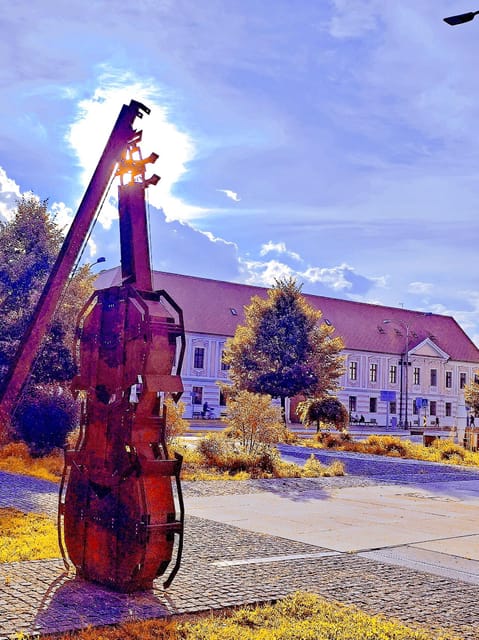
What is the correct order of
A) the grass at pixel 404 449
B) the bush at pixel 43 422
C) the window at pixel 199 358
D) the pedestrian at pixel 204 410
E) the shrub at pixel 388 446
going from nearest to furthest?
1. the bush at pixel 43 422
2. the grass at pixel 404 449
3. the shrub at pixel 388 446
4. the pedestrian at pixel 204 410
5. the window at pixel 199 358

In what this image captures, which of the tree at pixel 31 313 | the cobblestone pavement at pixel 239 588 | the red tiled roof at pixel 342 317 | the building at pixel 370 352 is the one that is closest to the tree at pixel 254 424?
the tree at pixel 31 313

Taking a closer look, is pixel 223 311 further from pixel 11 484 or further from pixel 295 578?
pixel 295 578

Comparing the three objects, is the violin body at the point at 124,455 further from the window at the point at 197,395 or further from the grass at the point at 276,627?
the window at the point at 197,395

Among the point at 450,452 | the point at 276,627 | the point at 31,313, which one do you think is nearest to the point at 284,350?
the point at 450,452

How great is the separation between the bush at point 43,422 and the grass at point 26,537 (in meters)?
8.20

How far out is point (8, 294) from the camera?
2175 centimetres

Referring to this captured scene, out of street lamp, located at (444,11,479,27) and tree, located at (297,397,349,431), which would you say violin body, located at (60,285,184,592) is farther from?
tree, located at (297,397,349,431)

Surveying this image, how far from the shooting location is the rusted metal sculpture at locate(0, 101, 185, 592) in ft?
22.3

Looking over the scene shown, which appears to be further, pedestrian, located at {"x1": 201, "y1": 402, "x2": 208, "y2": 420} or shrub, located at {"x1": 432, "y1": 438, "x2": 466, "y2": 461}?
pedestrian, located at {"x1": 201, "y1": 402, "x2": 208, "y2": 420}

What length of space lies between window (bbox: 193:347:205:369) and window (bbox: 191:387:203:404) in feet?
5.39

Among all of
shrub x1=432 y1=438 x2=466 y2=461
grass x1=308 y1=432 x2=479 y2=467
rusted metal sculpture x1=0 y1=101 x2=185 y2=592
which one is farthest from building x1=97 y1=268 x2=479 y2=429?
rusted metal sculpture x1=0 y1=101 x2=185 y2=592

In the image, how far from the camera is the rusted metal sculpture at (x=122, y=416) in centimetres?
679

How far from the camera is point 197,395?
56.8 metres

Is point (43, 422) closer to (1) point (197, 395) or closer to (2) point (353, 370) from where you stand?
(1) point (197, 395)
